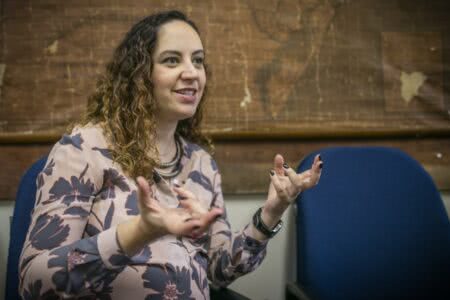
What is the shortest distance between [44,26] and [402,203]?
1.27m

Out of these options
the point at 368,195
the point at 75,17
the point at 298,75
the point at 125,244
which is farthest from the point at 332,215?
the point at 75,17

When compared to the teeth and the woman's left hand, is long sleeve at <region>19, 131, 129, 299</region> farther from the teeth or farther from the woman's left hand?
the woman's left hand

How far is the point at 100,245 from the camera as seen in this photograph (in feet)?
2.32

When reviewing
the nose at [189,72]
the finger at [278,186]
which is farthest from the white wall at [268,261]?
the nose at [189,72]

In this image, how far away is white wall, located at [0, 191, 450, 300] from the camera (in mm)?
1415

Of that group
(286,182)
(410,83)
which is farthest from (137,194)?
(410,83)

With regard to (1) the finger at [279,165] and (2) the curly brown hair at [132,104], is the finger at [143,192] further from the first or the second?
(1) the finger at [279,165]

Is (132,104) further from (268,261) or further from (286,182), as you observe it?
(268,261)

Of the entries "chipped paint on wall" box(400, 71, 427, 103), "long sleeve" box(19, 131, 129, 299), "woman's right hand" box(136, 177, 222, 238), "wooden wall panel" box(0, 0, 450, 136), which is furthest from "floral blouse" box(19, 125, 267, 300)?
"chipped paint on wall" box(400, 71, 427, 103)

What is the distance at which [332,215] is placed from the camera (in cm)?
123

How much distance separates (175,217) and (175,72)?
447 millimetres

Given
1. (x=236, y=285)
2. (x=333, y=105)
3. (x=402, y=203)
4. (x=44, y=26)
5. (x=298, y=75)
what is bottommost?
(x=236, y=285)

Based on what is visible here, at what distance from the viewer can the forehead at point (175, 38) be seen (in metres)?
0.97

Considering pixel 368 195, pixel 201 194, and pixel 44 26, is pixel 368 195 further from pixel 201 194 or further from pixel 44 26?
pixel 44 26
